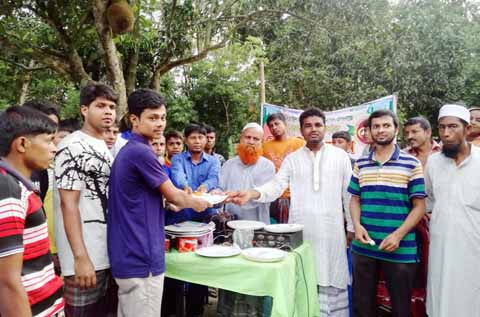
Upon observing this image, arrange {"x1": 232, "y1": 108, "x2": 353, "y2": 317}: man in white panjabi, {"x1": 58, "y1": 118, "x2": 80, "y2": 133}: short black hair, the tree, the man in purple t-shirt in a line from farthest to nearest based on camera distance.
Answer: the tree
{"x1": 58, "y1": 118, "x2": 80, "y2": 133}: short black hair
{"x1": 232, "y1": 108, "x2": 353, "y2": 317}: man in white panjabi
the man in purple t-shirt

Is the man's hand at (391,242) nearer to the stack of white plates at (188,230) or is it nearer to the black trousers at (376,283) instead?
the black trousers at (376,283)

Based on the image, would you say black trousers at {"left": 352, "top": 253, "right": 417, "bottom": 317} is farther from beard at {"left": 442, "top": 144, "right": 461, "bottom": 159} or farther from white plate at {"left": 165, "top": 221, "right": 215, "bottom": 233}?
white plate at {"left": 165, "top": 221, "right": 215, "bottom": 233}

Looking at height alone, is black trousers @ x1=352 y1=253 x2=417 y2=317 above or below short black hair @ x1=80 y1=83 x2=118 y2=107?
below

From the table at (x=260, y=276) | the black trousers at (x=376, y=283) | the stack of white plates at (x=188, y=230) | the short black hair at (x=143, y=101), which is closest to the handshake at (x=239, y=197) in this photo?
the stack of white plates at (x=188, y=230)

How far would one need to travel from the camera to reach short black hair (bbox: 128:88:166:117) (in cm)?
226

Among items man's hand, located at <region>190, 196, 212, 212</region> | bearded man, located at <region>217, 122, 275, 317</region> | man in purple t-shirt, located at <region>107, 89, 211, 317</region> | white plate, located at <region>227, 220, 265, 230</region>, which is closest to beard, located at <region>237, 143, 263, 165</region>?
bearded man, located at <region>217, 122, 275, 317</region>

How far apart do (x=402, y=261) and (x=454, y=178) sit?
74 cm

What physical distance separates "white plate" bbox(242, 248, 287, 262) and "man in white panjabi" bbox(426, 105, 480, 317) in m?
1.29

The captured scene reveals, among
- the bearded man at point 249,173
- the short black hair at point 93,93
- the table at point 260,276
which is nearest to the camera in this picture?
the table at point 260,276

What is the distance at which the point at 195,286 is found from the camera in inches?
144

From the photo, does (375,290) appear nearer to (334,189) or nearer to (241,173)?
(334,189)

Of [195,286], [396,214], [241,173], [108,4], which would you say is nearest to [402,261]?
[396,214]

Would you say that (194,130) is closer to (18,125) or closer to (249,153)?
(249,153)

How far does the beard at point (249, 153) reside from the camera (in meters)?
3.79
